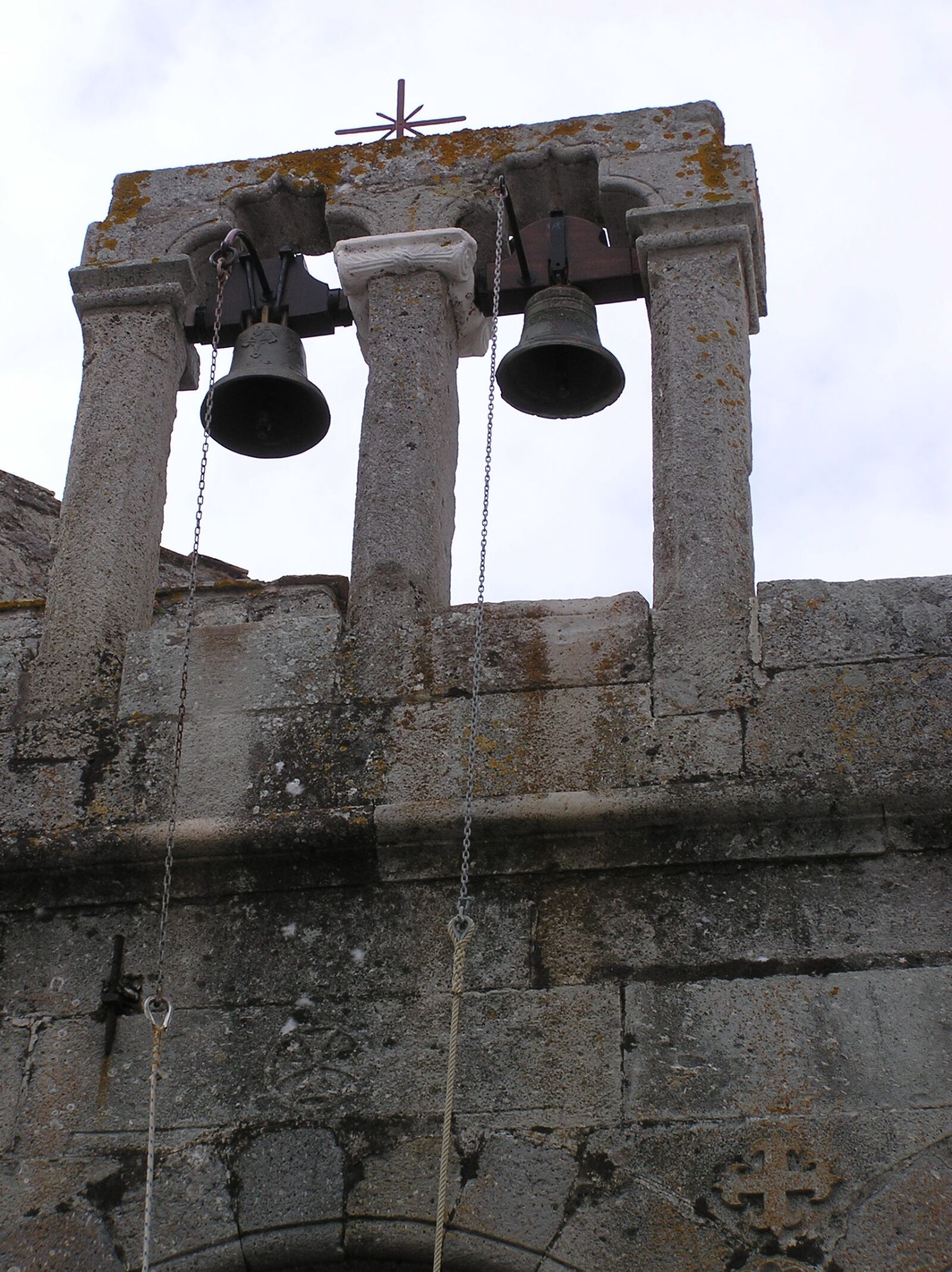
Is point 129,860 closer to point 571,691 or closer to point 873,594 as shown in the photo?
point 571,691

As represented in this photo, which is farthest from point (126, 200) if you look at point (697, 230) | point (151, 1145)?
point (151, 1145)

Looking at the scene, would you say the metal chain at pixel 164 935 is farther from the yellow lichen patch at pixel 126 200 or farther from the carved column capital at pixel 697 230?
the carved column capital at pixel 697 230

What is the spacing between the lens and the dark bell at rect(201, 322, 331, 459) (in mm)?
6195

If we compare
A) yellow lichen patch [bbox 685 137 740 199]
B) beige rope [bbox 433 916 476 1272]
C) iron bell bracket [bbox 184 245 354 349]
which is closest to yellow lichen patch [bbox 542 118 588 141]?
yellow lichen patch [bbox 685 137 740 199]

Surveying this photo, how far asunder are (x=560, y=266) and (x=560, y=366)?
0.36 m

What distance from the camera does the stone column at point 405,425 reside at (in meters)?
5.40

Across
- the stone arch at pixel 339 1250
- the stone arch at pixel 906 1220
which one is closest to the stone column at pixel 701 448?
the stone arch at pixel 906 1220

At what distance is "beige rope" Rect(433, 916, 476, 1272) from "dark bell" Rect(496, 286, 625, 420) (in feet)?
6.99

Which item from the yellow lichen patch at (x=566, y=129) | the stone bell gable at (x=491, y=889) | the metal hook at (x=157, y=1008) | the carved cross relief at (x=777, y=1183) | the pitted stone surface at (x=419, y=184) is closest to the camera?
the carved cross relief at (x=777, y=1183)

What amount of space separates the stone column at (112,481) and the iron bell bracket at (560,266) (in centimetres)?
108

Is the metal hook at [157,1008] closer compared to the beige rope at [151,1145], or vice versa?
the beige rope at [151,1145]

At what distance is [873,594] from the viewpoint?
201 inches

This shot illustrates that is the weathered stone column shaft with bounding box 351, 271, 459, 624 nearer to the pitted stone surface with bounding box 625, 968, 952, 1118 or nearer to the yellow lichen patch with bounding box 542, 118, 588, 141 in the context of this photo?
the yellow lichen patch with bounding box 542, 118, 588, 141

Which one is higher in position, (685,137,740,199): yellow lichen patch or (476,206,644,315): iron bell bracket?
(685,137,740,199): yellow lichen patch
